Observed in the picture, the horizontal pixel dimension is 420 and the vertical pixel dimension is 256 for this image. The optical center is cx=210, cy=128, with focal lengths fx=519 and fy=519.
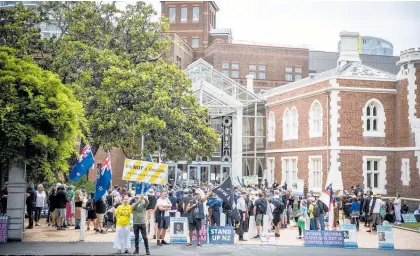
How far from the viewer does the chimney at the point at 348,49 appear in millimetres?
36062

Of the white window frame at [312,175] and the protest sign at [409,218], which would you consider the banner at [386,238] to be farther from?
the white window frame at [312,175]

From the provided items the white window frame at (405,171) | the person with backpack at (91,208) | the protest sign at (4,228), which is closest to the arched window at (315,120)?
the white window frame at (405,171)

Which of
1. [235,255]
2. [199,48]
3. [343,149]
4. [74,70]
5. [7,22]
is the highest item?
[199,48]

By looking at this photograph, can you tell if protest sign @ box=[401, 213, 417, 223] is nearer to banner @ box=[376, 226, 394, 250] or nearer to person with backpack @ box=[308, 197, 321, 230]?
person with backpack @ box=[308, 197, 321, 230]

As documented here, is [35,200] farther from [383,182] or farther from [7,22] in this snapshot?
[383,182]

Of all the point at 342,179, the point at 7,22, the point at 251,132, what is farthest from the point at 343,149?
the point at 7,22

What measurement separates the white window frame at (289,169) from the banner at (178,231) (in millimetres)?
19340

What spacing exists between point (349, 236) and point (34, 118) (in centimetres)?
1181

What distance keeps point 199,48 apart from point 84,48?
4765 cm

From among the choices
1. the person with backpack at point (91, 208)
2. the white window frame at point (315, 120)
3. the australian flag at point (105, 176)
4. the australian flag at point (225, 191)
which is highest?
the white window frame at point (315, 120)

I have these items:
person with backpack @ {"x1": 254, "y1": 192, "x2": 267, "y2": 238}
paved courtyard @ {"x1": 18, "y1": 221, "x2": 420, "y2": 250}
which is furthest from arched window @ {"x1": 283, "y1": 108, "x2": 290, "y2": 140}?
person with backpack @ {"x1": 254, "y1": 192, "x2": 267, "y2": 238}

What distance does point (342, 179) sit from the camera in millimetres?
31547

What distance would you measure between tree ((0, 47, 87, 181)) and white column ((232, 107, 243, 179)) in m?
23.2

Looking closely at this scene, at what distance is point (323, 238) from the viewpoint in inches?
734
